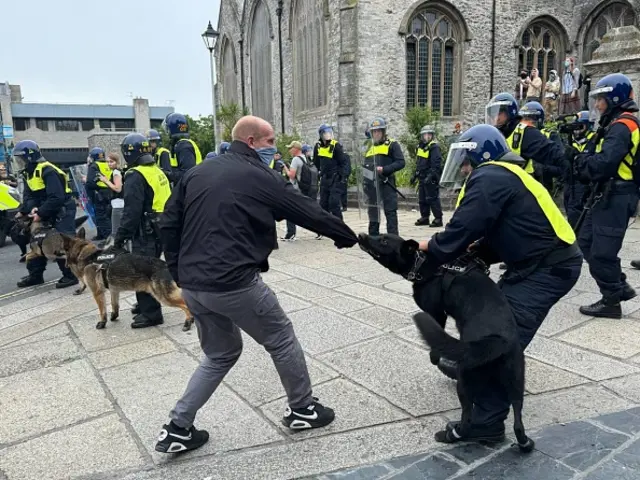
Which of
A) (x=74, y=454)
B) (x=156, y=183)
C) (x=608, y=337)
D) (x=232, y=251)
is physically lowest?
(x=74, y=454)

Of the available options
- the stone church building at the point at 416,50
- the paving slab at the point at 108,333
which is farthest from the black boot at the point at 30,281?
the stone church building at the point at 416,50

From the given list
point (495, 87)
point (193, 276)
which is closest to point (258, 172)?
point (193, 276)

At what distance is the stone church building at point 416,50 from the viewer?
2005 centimetres

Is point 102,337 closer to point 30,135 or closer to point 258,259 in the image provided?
point 258,259

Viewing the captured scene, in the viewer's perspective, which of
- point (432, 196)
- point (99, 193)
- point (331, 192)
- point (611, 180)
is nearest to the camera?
point (611, 180)

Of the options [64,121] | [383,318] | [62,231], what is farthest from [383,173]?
[64,121]

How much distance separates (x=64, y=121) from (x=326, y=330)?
7254cm

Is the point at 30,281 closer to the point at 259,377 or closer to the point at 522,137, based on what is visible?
the point at 259,377

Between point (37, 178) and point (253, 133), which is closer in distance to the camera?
point (253, 133)

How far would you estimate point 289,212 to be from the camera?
281 cm

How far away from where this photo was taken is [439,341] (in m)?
2.53

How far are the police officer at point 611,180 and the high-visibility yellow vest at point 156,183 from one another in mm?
4144

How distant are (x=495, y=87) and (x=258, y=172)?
22033mm

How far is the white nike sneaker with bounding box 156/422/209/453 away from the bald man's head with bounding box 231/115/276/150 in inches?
65.7
